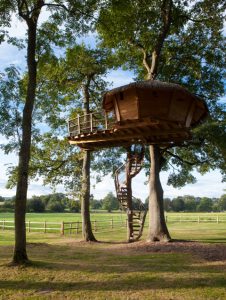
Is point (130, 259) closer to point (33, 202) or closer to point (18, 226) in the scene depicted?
point (18, 226)

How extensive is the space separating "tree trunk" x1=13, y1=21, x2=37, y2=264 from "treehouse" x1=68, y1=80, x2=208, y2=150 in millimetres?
3834

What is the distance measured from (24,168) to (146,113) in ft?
18.6

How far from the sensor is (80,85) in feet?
88.1

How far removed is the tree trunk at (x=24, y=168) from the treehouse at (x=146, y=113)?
3.83 m

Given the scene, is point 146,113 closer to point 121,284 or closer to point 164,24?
point 121,284

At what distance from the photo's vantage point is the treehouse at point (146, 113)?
16172 mm

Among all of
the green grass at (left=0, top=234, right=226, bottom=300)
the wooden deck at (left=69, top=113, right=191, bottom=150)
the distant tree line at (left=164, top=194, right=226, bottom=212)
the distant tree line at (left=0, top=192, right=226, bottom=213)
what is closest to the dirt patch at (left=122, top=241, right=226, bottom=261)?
the green grass at (left=0, top=234, right=226, bottom=300)

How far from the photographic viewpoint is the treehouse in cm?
1617

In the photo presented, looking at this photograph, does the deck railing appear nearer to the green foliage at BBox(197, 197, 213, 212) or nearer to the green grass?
the green grass

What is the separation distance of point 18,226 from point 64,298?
4.67m

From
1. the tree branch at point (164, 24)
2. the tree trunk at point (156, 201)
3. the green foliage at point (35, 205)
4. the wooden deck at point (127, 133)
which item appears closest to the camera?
the wooden deck at point (127, 133)

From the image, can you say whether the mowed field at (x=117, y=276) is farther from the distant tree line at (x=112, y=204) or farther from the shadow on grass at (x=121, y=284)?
the distant tree line at (x=112, y=204)

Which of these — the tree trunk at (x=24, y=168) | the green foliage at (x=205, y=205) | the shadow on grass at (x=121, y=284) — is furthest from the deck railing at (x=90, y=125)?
the green foliage at (x=205, y=205)

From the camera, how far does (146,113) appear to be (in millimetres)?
16359
